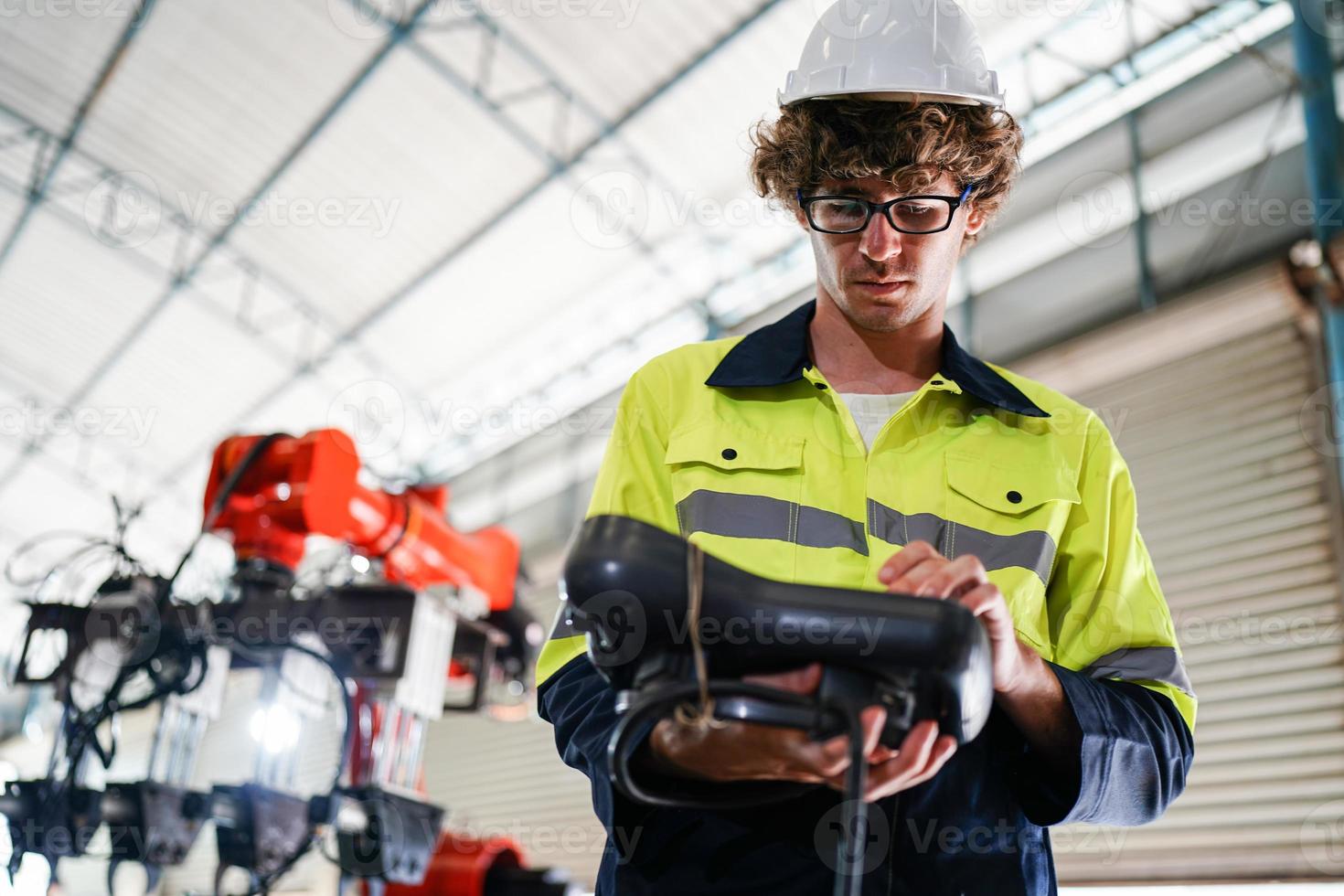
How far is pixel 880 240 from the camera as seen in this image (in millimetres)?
1579

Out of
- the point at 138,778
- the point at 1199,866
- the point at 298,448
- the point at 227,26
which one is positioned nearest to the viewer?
the point at 138,778

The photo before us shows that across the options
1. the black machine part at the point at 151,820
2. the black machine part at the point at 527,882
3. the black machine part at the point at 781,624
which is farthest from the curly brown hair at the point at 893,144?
the black machine part at the point at 151,820

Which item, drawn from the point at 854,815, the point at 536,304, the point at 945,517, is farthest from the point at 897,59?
the point at 536,304

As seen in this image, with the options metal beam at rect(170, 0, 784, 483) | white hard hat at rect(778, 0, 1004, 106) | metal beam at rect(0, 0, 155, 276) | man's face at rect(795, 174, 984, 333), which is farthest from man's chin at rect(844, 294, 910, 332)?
metal beam at rect(0, 0, 155, 276)

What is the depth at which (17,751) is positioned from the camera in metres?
20.3

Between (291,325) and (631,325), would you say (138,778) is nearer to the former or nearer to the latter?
(631,325)

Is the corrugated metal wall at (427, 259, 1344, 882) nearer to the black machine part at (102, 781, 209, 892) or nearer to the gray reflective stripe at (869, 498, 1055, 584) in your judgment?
the black machine part at (102, 781, 209, 892)

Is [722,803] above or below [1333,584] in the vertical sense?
below

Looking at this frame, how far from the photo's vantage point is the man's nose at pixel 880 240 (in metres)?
1.58

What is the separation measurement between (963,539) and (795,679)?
468mm

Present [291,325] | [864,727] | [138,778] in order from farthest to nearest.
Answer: [291,325]
[138,778]
[864,727]

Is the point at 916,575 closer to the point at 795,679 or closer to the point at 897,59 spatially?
the point at 795,679

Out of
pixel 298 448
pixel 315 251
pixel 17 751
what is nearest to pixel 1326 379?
pixel 298 448

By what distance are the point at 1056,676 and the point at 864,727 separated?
36cm
